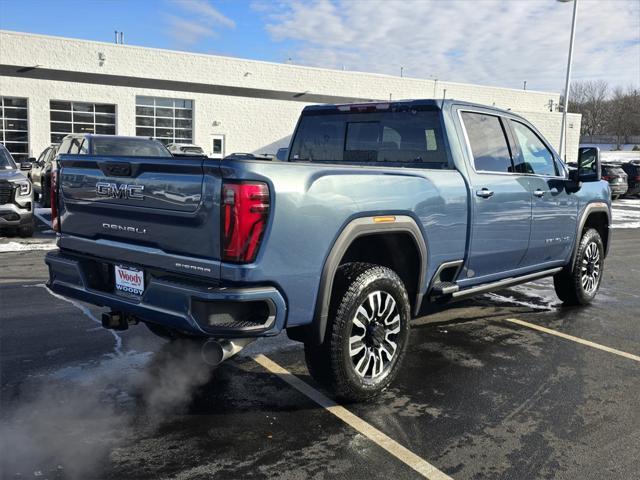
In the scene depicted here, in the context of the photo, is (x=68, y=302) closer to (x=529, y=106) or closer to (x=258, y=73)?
(x=258, y=73)

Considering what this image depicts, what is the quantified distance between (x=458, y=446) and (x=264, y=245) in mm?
1590

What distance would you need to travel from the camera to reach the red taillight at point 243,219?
→ 3.16 metres

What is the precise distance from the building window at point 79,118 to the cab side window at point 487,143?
2817 centimetres

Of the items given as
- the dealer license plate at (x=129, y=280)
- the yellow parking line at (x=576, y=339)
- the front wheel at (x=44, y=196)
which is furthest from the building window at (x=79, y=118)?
the dealer license plate at (x=129, y=280)

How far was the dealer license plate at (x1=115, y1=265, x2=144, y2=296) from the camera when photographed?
3.66 meters

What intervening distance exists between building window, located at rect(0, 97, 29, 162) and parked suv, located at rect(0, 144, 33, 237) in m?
19.7

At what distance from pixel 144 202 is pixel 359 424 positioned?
186 cm

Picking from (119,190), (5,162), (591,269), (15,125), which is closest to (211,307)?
(119,190)

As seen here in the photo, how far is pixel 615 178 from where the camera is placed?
2564 cm

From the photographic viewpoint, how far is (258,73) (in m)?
35.4

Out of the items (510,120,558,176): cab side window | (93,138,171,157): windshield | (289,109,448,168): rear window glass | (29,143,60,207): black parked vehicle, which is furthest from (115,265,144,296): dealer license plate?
(29,143,60,207): black parked vehicle

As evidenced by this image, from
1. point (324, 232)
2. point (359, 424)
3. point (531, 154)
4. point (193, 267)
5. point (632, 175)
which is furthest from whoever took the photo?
point (632, 175)

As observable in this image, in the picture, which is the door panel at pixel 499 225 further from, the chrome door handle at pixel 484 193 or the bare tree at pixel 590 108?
the bare tree at pixel 590 108

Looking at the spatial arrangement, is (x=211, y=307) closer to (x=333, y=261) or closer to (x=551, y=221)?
(x=333, y=261)
